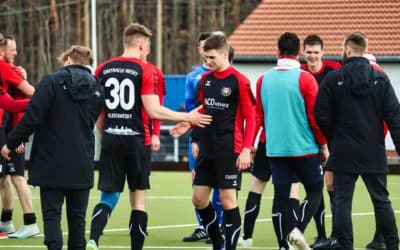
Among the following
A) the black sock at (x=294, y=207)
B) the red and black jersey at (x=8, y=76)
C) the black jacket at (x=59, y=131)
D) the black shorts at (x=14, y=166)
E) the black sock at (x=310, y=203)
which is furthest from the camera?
the black shorts at (x=14, y=166)

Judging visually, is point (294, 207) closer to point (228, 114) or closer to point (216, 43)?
point (228, 114)

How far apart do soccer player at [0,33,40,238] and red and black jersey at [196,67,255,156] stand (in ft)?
8.84

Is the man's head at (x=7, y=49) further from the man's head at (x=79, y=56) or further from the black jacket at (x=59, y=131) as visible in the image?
the black jacket at (x=59, y=131)

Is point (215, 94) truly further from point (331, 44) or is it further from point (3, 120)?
point (331, 44)

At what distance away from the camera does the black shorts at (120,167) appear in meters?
12.0

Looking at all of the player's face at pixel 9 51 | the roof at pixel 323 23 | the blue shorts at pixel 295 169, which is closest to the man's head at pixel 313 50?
the blue shorts at pixel 295 169

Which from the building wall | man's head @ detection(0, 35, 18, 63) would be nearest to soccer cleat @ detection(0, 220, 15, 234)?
man's head @ detection(0, 35, 18, 63)

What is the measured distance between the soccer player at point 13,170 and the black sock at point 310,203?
3424mm

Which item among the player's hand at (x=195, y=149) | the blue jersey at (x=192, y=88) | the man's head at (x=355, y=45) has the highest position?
the man's head at (x=355, y=45)

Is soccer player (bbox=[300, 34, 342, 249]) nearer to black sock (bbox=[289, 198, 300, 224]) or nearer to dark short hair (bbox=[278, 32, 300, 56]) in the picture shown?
black sock (bbox=[289, 198, 300, 224])

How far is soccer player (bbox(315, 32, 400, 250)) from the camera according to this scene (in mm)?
11867

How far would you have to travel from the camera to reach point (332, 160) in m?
12.0

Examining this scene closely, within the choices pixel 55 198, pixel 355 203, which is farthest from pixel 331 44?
pixel 55 198

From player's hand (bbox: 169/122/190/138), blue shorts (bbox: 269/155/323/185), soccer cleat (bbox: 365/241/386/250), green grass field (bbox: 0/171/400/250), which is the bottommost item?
green grass field (bbox: 0/171/400/250)
